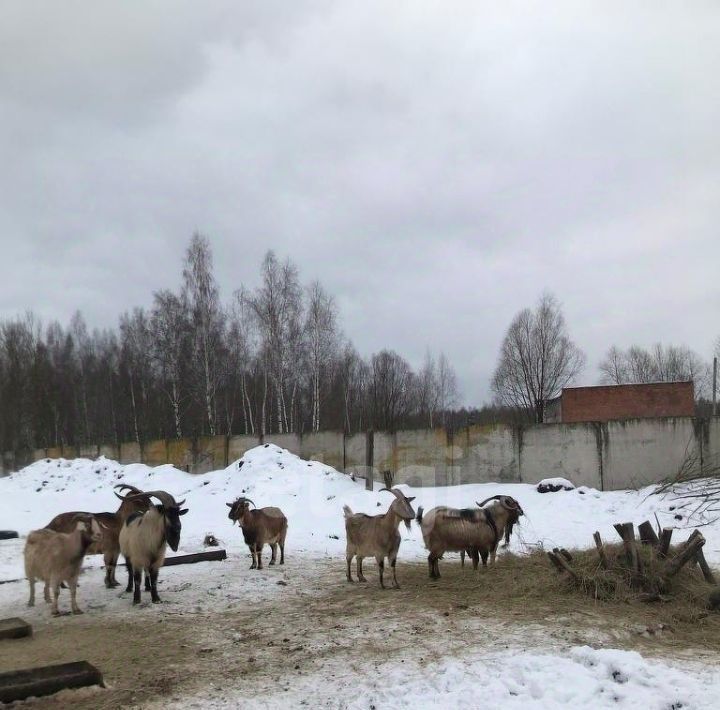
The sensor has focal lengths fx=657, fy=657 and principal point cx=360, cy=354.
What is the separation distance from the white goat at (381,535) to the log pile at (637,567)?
93.1 inches

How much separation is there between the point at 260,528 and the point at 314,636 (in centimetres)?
501

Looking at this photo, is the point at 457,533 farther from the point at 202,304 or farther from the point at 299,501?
the point at 202,304

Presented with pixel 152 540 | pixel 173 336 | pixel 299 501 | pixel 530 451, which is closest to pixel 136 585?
pixel 152 540

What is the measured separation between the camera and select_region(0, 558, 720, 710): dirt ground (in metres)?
6.03

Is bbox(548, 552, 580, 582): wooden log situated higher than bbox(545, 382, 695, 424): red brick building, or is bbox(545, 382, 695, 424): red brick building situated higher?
bbox(545, 382, 695, 424): red brick building

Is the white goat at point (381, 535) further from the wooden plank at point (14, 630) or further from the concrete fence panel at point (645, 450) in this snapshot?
the concrete fence panel at point (645, 450)

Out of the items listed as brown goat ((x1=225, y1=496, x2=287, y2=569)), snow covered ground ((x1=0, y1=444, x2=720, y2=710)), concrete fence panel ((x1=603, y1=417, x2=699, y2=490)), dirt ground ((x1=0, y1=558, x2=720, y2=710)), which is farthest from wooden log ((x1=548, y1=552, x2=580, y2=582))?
concrete fence panel ((x1=603, y1=417, x2=699, y2=490))

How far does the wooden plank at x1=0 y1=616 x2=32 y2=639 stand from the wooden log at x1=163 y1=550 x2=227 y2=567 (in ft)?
14.4

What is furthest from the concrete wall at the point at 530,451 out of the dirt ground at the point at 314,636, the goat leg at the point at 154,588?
the goat leg at the point at 154,588

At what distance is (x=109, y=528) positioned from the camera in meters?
10.7

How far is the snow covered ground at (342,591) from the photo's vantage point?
5.41 m

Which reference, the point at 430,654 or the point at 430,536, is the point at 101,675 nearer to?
the point at 430,654

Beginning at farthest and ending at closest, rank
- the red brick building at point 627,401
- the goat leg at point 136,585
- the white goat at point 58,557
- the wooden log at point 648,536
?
the red brick building at point 627,401 → the wooden log at point 648,536 → the goat leg at point 136,585 → the white goat at point 58,557

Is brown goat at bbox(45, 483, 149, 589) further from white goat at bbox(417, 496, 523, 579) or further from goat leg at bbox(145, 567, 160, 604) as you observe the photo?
white goat at bbox(417, 496, 523, 579)
